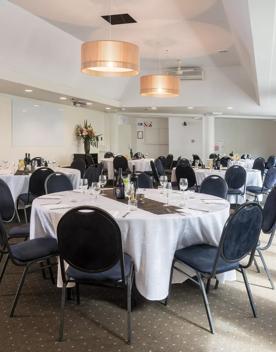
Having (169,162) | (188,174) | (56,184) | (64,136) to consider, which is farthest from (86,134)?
(56,184)

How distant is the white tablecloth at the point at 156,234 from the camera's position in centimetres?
275

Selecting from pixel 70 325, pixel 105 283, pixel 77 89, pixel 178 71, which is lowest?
pixel 70 325

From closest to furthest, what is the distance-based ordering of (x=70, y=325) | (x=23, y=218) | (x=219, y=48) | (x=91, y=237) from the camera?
(x=91, y=237), (x=70, y=325), (x=23, y=218), (x=219, y=48)

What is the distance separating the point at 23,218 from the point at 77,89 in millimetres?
4147

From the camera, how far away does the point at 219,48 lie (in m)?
8.33

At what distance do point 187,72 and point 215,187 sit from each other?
687cm

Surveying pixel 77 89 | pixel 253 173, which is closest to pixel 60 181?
pixel 253 173

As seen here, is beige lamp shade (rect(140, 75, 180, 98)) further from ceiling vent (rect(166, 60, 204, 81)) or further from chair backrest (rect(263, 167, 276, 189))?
ceiling vent (rect(166, 60, 204, 81))

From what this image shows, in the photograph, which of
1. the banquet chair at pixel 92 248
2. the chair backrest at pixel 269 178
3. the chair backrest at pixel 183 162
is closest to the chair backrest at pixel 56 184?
the banquet chair at pixel 92 248

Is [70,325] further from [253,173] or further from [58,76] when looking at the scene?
[58,76]

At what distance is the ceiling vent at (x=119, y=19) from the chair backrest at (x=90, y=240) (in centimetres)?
480

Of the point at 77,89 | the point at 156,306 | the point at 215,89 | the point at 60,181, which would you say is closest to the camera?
the point at 156,306

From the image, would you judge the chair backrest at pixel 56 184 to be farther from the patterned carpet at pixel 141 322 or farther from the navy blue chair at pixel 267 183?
the navy blue chair at pixel 267 183

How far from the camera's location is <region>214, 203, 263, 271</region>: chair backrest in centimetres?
253
